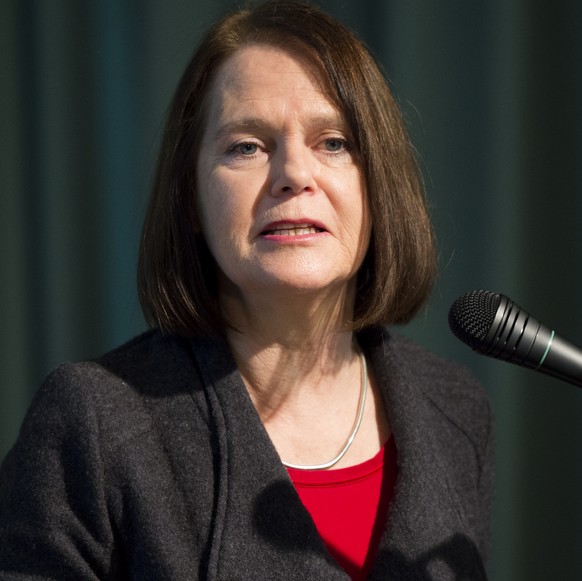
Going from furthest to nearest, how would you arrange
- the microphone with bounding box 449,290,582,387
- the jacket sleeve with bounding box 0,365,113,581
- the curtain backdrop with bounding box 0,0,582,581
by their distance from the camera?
the curtain backdrop with bounding box 0,0,582,581 → the jacket sleeve with bounding box 0,365,113,581 → the microphone with bounding box 449,290,582,387

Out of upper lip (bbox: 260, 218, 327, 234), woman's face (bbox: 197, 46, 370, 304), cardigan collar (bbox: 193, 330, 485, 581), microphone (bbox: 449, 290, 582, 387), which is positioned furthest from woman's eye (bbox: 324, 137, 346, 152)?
microphone (bbox: 449, 290, 582, 387)

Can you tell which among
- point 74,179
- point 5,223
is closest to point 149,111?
point 74,179

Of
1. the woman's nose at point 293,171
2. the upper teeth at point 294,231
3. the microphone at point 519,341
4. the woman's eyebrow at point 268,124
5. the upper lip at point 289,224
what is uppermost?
the woman's eyebrow at point 268,124

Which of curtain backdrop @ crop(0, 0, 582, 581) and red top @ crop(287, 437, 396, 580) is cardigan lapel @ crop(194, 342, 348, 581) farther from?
curtain backdrop @ crop(0, 0, 582, 581)

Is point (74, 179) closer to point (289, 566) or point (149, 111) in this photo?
point (149, 111)

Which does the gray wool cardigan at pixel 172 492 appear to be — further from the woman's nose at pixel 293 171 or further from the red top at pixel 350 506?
the woman's nose at pixel 293 171

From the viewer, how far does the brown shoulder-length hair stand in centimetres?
122

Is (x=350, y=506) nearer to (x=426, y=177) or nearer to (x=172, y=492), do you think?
(x=172, y=492)

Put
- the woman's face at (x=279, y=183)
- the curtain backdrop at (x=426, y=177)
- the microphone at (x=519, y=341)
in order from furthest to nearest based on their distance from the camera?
the curtain backdrop at (x=426, y=177) < the woman's face at (x=279, y=183) < the microphone at (x=519, y=341)

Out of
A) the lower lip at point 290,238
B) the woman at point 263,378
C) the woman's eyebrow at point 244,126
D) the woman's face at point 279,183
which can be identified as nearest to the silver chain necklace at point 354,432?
the woman at point 263,378

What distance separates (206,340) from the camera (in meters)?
1.26

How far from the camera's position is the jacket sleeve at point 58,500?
3.44 feet

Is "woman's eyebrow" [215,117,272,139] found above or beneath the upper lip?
above

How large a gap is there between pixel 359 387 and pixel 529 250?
79 centimetres
